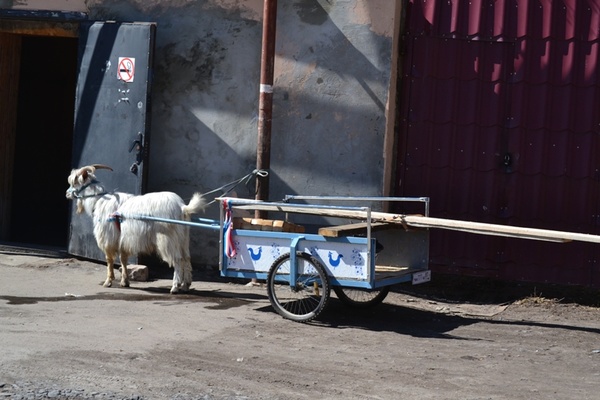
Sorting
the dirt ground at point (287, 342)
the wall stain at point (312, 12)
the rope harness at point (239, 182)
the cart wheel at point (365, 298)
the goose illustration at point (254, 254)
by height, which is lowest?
the dirt ground at point (287, 342)

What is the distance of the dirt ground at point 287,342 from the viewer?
23.5ft

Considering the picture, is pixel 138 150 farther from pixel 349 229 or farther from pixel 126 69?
pixel 349 229

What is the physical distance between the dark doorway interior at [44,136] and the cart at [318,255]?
227 inches

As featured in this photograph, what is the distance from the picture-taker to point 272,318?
951cm

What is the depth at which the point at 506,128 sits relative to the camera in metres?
11.0

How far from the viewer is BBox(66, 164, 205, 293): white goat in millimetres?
10398

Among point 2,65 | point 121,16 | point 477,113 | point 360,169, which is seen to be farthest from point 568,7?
point 2,65

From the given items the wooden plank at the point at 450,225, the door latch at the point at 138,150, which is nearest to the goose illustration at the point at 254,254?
the wooden plank at the point at 450,225

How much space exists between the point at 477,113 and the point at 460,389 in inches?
180

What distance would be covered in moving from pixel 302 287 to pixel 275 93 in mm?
3060

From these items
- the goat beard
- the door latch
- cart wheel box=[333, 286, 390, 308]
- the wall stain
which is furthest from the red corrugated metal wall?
the goat beard

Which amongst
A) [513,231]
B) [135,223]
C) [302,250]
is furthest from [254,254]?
[513,231]

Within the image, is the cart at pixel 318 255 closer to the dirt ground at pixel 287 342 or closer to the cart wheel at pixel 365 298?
the cart wheel at pixel 365 298

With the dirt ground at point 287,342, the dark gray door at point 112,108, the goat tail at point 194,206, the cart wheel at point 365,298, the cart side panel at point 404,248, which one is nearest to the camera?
the dirt ground at point 287,342
